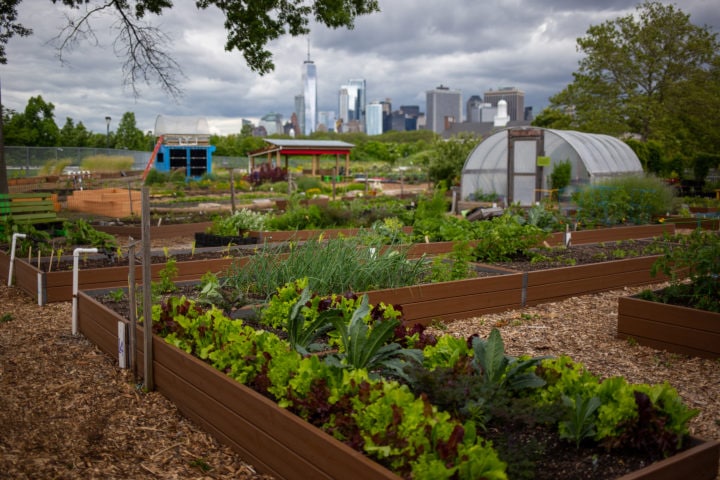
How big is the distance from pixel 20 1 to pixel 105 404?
1070cm

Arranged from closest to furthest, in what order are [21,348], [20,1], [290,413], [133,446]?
[290,413] < [133,446] < [21,348] < [20,1]

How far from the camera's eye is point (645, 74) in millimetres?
33000

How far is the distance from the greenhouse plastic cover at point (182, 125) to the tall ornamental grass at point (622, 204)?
32.4 metres

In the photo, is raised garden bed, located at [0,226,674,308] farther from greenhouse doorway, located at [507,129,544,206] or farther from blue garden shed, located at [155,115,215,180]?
blue garden shed, located at [155,115,215,180]

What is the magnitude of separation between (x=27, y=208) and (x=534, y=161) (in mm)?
14359

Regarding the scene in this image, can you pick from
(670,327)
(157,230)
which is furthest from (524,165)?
(670,327)

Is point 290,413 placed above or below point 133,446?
above

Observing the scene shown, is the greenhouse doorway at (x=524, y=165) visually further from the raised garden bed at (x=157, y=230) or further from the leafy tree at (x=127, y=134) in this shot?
the leafy tree at (x=127, y=134)

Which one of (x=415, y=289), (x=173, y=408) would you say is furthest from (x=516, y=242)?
(x=173, y=408)

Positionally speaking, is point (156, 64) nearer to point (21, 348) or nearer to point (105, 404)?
point (21, 348)

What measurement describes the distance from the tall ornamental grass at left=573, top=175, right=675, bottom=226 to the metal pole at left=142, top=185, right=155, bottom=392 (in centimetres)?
1057

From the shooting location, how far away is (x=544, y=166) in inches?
766

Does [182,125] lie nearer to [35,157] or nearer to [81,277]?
[35,157]

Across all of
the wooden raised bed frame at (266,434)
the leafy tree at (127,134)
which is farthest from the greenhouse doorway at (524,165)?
the leafy tree at (127,134)
